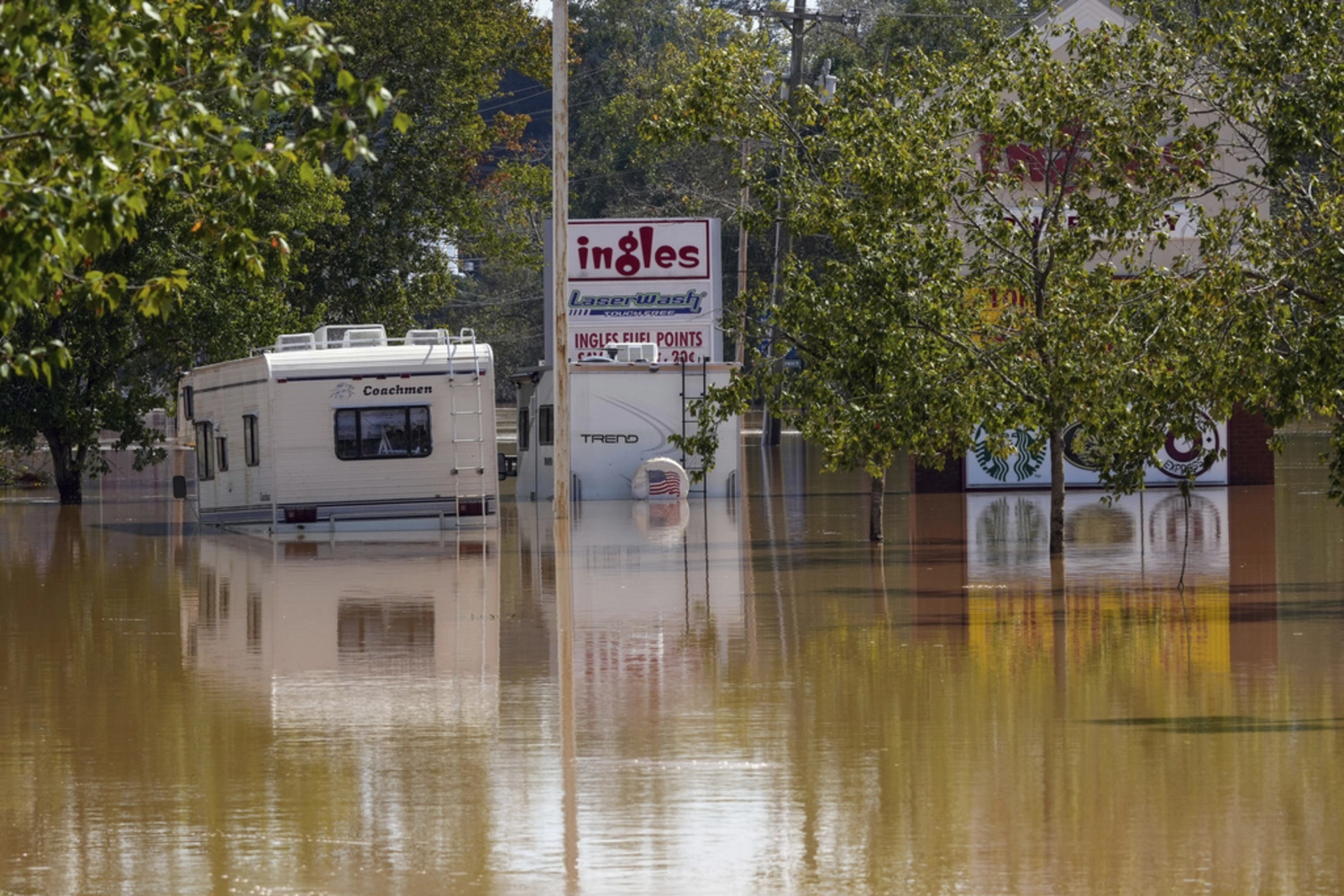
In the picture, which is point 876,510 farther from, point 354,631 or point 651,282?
point 651,282

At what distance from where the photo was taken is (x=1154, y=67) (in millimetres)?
18000

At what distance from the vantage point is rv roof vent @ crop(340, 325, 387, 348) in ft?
86.4

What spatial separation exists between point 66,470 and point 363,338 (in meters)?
11.5

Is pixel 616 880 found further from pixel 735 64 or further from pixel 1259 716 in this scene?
pixel 735 64

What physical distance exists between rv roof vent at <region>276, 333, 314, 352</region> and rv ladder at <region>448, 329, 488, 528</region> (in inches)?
91.6

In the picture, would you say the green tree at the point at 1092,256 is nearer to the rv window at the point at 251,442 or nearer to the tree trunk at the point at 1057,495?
the tree trunk at the point at 1057,495

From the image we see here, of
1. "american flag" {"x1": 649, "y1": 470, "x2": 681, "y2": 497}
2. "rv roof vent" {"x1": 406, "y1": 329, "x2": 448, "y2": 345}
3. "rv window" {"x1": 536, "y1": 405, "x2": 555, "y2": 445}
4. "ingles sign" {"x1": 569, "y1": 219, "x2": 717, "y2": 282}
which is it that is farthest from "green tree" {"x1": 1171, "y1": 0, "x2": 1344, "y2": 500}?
"ingles sign" {"x1": 569, "y1": 219, "x2": 717, "y2": 282}

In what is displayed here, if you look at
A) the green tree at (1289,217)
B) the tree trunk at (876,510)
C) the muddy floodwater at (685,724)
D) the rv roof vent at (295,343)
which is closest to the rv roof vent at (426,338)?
the rv roof vent at (295,343)

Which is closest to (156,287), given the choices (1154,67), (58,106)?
(58,106)

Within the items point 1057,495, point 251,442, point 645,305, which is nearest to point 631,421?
point 645,305

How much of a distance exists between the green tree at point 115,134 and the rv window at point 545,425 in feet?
85.3

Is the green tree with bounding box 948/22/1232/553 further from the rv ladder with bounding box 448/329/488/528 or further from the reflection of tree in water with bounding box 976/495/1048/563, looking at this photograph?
the rv ladder with bounding box 448/329/488/528

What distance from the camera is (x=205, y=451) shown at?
94.5 feet

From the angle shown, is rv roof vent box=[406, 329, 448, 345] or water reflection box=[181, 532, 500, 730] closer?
water reflection box=[181, 532, 500, 730]
